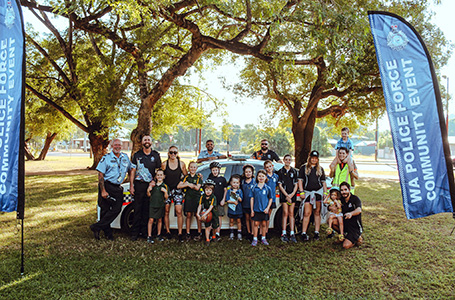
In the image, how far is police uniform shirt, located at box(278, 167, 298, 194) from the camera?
5859mm

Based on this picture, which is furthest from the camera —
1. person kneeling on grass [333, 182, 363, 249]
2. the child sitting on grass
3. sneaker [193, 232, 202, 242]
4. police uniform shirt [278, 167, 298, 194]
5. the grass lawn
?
police uniform shirt [278, 167, 298, 194]

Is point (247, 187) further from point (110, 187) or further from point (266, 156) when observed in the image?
point (110, 187)

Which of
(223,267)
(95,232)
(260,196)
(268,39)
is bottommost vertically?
(223,267)

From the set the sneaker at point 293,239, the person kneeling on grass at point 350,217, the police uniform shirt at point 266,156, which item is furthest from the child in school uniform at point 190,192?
the person kneeling on grass at point 350,217

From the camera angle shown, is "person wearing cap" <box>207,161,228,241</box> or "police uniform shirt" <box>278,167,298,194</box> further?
"police uniform shirt" <box>278,167,298,194</box>

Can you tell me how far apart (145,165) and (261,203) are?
2.23 meters

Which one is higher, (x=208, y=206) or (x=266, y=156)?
(x=266, y=156)

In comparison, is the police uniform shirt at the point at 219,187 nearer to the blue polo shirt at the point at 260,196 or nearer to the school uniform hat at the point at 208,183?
the school uniform hat at the point at 208,183

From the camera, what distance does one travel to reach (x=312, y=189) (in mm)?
5832

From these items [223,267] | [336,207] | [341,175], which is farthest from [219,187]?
[341,175]

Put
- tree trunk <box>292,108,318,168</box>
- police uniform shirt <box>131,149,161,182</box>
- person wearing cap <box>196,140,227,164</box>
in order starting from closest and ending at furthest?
police uniform shirt <box>131,149,161,182</box> → person wearing cap <box>196,140,227,164</box> → tree trunk <box>292,108,318,168</box>

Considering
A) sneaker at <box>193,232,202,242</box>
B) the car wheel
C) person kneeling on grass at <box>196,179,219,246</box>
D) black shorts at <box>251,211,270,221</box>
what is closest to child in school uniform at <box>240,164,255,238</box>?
black shorts at <box>251,211,270,221</box>

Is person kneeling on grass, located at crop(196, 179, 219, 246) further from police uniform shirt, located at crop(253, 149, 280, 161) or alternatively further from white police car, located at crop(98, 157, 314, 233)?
police uniform shirt, located at crop(253, 149, 280, 161)

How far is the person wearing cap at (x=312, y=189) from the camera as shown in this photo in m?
5.82
